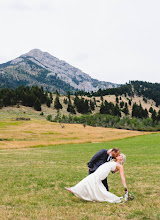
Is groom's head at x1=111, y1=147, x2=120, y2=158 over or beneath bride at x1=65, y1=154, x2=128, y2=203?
over

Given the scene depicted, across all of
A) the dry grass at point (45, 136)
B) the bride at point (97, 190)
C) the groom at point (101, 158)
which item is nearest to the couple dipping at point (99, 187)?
the bride at point (97, 190)

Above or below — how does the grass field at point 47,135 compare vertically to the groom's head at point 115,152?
below

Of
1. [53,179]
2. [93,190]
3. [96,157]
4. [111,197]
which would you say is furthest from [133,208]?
[53,179]

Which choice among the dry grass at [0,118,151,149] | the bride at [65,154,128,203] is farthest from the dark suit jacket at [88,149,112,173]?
the dry grass at [0,118,151,149]

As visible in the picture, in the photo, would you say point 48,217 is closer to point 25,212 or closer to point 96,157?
point 25,212

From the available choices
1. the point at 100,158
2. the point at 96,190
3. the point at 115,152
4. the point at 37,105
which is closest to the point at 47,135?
the point at 100,158

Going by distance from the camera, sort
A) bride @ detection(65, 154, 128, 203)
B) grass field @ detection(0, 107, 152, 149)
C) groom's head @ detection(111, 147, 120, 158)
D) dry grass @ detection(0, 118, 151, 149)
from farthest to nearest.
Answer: grass field @ detection(0, 107, 152, 149)
dry grass @ detection(0, 118, 151, 149)
groom's head @ detection(111, 147, 120, 158)
bride @ detection(65, 154, 128, 203)

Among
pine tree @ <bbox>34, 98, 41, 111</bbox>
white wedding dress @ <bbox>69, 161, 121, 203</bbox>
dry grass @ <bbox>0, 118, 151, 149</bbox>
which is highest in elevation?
pine tree @ <bbox>34, 98, 41, 111</bbox>

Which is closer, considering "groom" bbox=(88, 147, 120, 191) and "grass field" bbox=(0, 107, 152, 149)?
"groom" bbox=(88, 147, 120, 191)

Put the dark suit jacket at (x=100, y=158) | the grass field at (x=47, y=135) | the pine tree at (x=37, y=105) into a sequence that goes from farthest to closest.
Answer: the pine tree at (x=37, y=105)
the grass field at (x=47, y=135)
the dark suit jacket at (x=100, y=158)

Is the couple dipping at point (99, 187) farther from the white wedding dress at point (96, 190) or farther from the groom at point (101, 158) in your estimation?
the groom at point (101, 158)

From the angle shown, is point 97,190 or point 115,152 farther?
point 115,152

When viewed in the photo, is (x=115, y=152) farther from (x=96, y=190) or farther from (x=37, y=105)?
(x=37, y=105)

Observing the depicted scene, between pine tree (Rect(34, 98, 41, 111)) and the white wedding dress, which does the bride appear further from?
pine tree (Rect(34, 98, 41, 111))
